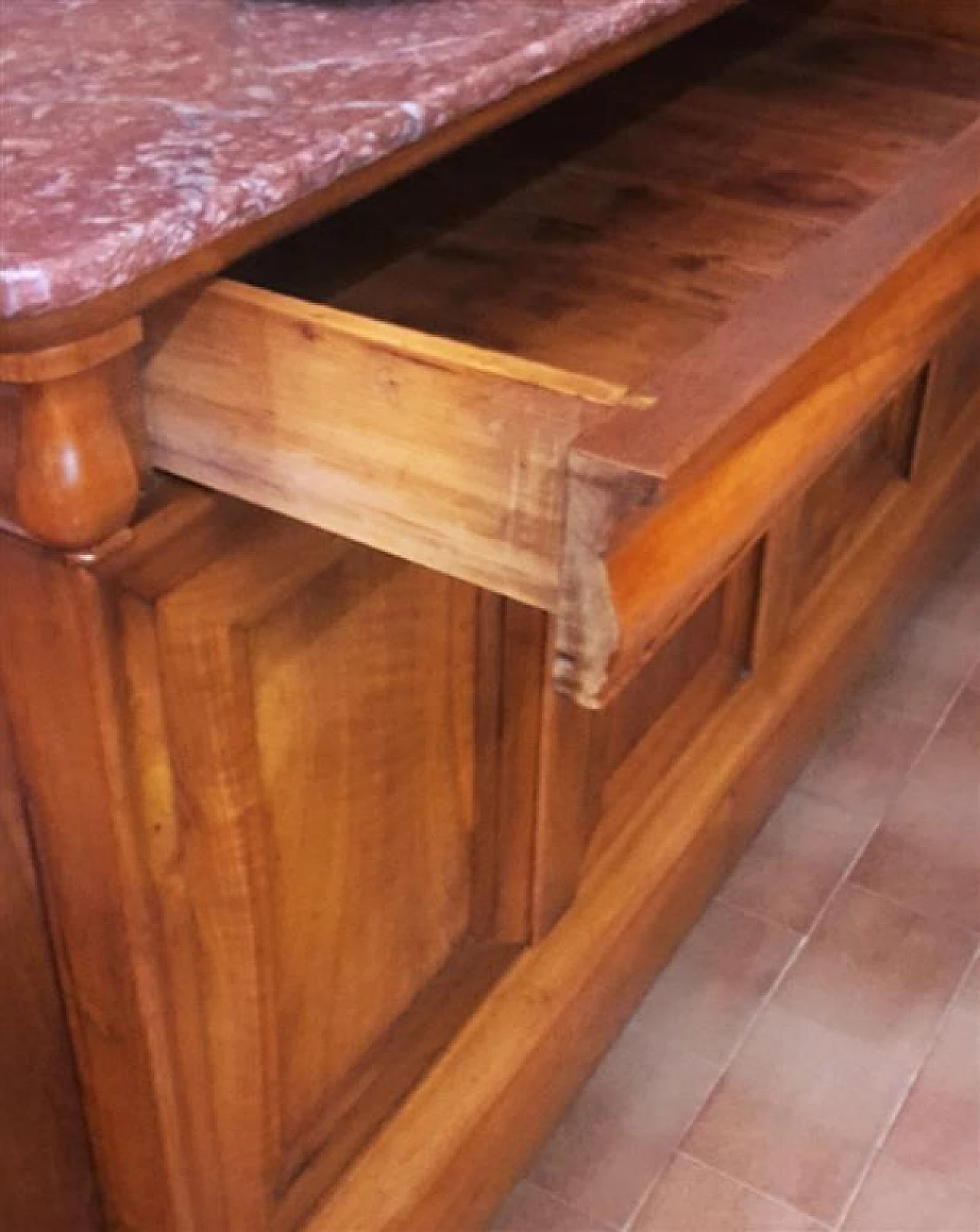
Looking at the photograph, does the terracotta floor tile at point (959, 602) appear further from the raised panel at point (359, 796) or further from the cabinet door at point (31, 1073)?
the cabinet door at point (31, 1073)

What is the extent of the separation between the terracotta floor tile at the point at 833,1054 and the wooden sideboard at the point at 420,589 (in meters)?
0.13

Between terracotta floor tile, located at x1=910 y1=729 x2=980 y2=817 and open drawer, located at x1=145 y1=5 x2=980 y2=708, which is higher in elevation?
open drawer, located at x1=145 y1=5 x2=980 y2=708

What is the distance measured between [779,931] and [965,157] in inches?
32.9

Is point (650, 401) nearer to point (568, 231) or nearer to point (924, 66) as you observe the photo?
point (568, 231)

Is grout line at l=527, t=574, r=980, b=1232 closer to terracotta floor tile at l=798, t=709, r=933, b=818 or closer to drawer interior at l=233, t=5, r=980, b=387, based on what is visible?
terracotta floor tile at l=798, t=709, r=933, b=818

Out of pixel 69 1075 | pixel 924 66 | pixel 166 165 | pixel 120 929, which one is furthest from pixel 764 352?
pixel 924 66

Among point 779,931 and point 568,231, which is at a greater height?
point 568,231

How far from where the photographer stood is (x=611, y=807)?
1.21m

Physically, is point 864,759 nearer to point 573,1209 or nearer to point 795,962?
point 795,962

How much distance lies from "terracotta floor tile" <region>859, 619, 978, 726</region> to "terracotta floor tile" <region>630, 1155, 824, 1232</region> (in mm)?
658

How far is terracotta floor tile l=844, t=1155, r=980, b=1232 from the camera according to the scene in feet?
3.83

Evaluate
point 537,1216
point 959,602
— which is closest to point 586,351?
point 537,1216

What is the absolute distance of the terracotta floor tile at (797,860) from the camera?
1451 millimetres

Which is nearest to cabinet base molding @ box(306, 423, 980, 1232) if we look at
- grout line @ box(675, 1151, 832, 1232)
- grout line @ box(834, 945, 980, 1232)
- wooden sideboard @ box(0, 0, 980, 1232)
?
wooden sideboard @ box(0, 0, 980, 1232)
